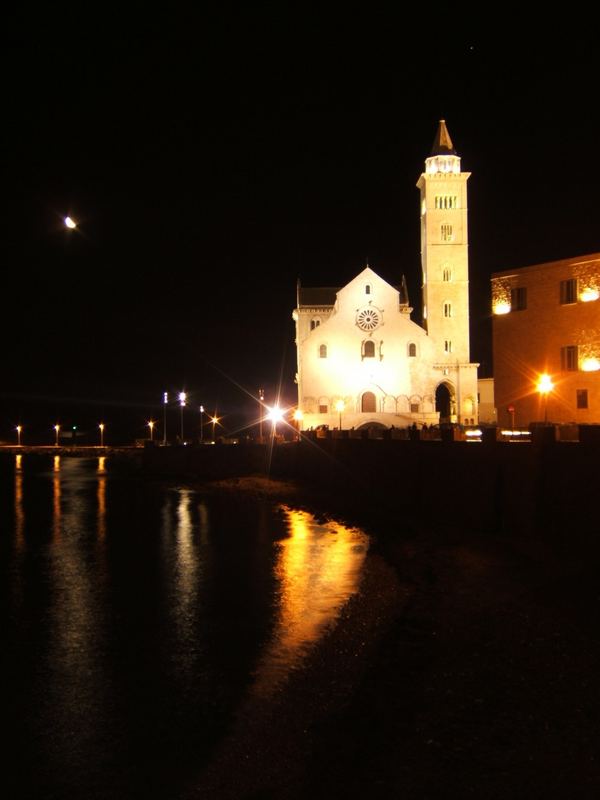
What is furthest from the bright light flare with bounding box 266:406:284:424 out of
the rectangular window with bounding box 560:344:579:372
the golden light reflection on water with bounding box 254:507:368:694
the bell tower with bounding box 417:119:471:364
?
the golden light reflection on water with bounding box 254:507:368:694

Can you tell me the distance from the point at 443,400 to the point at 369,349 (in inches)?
365

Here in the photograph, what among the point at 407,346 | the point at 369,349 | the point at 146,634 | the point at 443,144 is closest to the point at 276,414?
the point at 369,349

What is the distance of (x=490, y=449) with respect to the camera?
23.1 meters

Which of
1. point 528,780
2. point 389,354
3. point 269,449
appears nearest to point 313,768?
point 528,780

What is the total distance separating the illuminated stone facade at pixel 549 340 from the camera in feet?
124

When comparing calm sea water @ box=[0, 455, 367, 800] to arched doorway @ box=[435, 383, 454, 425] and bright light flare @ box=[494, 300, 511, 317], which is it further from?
arched doorway @ box=[435, 383, 454, 425]

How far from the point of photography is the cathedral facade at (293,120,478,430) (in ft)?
222

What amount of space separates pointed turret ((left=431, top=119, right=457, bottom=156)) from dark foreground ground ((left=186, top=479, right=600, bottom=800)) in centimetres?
6293

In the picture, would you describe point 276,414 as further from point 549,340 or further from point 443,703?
point 443,703

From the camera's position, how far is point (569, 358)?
128 ft

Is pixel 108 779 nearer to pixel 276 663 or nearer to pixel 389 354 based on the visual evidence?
pixel 276 663

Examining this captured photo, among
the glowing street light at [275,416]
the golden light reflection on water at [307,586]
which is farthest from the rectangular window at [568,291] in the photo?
the glowing street light at [275,416]

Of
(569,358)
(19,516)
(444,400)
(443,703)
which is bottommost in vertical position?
(19,516)

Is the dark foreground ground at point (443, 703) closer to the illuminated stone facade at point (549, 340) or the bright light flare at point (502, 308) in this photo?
the illuminated stone facade at point (549, 340)
